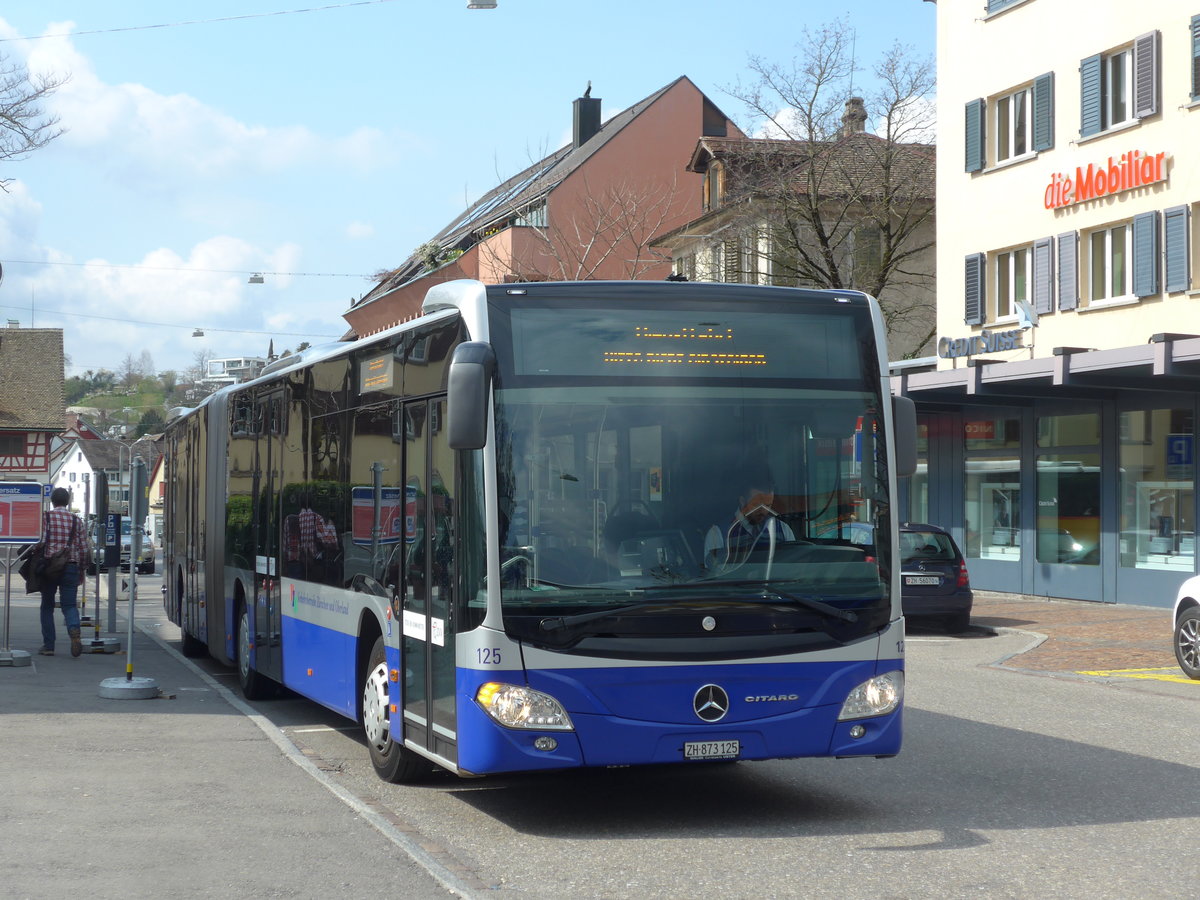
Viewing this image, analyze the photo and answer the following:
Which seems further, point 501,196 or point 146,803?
point 501,196

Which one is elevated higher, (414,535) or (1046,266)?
(1046,266)

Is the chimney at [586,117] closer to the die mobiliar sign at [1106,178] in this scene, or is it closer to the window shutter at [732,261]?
the window shutter at [732,261]

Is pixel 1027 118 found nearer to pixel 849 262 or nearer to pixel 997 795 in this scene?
pixel 849 262

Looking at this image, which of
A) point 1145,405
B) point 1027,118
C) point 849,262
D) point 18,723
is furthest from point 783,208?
point 18,723

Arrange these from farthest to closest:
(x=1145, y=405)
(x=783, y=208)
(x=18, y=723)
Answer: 1. (x=783, y=208)
2. (x=1145, y=405)
3. (x=18, y=723)

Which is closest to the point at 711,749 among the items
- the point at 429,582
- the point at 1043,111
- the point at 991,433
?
Result: the point at 429,582

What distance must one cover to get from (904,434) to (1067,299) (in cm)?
2115

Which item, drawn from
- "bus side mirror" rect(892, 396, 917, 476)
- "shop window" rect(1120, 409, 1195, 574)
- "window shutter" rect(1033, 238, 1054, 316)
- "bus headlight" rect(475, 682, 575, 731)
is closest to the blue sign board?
"shop window" rect(1120, 409, 1195, 574)

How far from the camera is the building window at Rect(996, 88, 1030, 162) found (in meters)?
30.6

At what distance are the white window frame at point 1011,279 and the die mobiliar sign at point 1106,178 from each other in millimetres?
1400

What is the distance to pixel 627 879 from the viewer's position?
6883 millimetres

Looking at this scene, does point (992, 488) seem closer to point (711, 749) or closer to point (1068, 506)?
Answer: point (1068, 506)

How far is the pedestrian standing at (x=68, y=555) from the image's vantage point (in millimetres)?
17781

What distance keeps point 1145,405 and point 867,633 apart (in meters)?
19.5
